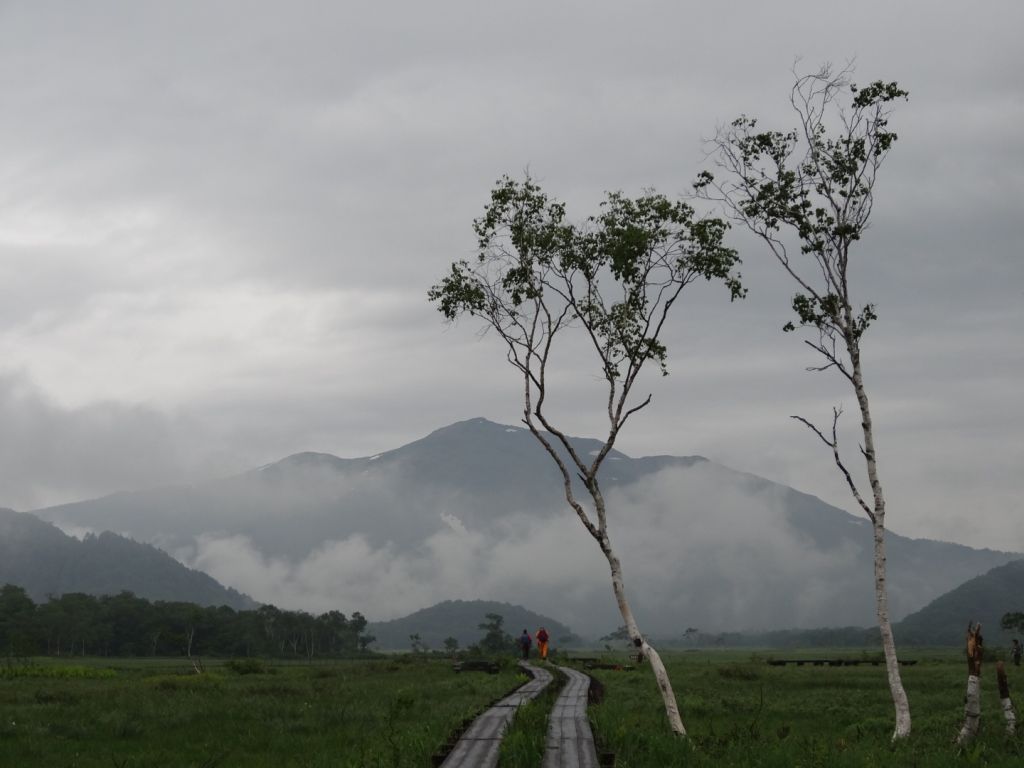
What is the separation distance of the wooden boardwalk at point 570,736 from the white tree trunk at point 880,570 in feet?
31.9

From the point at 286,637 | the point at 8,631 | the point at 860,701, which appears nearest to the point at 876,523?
the point at 860,701

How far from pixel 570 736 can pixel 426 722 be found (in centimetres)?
613

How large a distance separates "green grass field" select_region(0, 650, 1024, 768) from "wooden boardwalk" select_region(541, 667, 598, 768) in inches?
17.3

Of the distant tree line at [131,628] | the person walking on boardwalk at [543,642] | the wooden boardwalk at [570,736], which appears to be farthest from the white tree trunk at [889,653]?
the distant tree line at [131,628]

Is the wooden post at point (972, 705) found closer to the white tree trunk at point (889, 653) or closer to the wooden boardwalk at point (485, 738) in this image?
the white tree trunk at point (889, 653)

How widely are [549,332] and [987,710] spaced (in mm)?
21814

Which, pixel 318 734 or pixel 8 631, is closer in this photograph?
pixel 318 734

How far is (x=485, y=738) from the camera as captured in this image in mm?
26672

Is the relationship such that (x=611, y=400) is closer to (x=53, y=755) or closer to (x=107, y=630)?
(x=53, y=755)

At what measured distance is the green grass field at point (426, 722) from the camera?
25266mm

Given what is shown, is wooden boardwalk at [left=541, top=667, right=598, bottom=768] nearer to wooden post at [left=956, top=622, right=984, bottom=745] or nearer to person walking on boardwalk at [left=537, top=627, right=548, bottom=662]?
wooden post at [left=956, top=622, right=984, bottom=745]

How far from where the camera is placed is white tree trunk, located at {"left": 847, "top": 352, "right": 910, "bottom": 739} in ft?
101

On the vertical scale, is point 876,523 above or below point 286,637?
above

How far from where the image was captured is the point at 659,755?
79.4 ft
